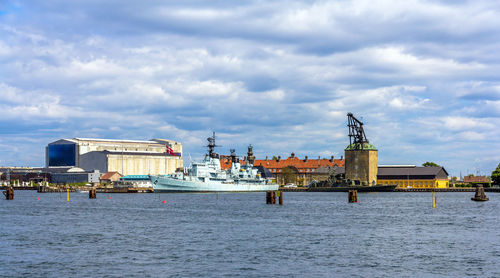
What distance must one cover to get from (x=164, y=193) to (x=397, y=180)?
7652 centimetres

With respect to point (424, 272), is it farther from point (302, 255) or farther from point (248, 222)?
point (248, 222)

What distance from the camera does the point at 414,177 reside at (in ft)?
632

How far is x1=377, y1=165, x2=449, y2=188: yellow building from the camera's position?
190375mm

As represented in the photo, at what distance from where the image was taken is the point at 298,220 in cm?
5966

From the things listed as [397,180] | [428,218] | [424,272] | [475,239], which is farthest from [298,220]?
[397,180]

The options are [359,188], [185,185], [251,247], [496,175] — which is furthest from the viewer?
[496,175]

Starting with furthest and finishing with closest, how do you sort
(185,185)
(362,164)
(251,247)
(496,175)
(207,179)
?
(362,164) → (496,175) → (207,179) → (185,185) → (251,247)

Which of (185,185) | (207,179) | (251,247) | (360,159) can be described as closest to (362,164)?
(360,159)

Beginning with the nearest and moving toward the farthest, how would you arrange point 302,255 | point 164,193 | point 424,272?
point 424,272
point 302,255
point 164,193

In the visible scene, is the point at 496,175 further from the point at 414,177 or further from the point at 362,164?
the point at 362,164

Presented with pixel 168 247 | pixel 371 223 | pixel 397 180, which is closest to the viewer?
pixel 168 247

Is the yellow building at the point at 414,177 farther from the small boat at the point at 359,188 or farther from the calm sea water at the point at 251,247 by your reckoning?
the calm sea water at the point at 251,247

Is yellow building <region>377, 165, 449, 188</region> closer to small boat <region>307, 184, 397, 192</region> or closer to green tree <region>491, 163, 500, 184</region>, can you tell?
small boat <region>307, 184, 397, 192</region>

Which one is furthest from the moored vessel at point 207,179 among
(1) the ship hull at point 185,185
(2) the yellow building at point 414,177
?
(2) the yellow building at point 414,177
